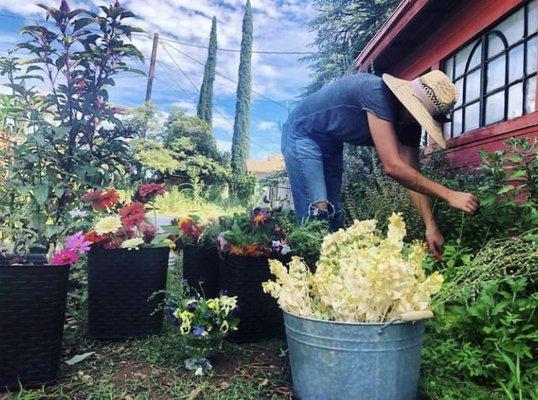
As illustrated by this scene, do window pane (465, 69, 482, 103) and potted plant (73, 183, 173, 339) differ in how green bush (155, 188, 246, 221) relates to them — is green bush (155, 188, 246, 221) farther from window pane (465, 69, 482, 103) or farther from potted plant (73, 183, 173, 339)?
potted plant (73, 183, 173, 339)

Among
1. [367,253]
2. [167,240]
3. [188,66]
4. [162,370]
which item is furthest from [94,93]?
[188,66]

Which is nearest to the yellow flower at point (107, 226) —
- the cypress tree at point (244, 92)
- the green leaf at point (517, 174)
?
the green leaf at point (517, 174)

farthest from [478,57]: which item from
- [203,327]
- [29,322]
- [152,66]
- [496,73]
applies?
[152,66]

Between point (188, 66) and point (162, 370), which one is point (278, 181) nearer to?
point (162, 370)

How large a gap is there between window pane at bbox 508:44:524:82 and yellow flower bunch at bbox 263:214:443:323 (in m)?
2.24

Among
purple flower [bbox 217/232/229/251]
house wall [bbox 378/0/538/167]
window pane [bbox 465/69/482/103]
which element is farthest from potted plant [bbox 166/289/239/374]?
window pane [bbox 465/69/482/103]

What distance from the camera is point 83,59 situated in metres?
2.49

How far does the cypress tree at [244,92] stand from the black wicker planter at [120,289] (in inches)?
732

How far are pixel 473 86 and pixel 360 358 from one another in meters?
3.09

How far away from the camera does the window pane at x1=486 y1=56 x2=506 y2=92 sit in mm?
3094

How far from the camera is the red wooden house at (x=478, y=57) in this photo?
2.80m

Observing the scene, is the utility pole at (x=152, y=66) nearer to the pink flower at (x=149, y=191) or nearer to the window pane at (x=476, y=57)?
the window pane at (x=476, y=57)

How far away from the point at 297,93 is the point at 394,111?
11184 mm

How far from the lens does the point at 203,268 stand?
2.25 metres
